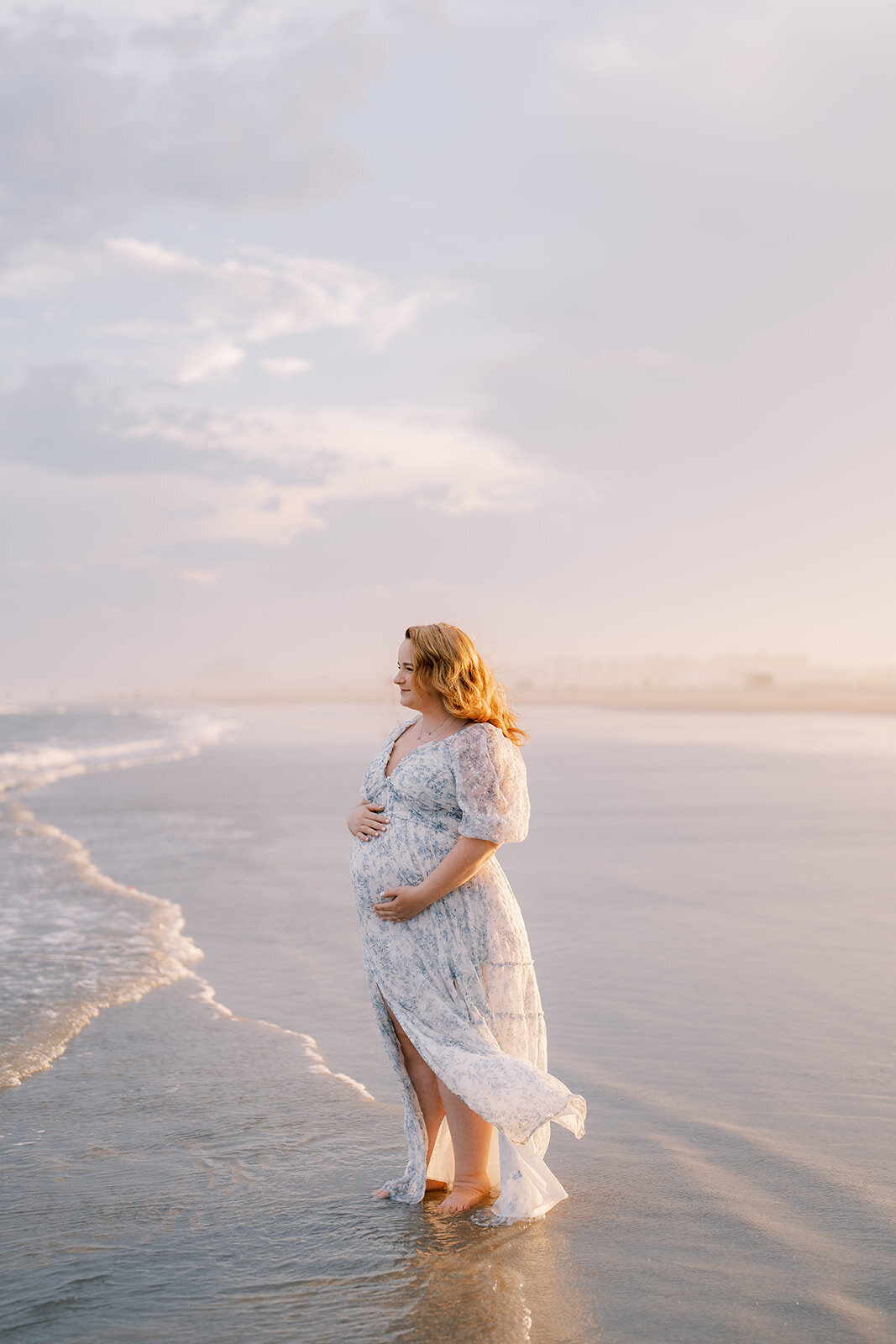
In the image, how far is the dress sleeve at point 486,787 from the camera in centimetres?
350

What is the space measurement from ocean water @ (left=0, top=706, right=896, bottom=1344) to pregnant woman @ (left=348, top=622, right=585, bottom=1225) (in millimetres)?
233

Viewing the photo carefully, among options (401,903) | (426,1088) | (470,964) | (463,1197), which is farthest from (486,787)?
(463,1197)

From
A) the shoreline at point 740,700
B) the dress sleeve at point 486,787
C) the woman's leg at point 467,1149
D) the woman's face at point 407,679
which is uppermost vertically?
the shoreline at point 740,700

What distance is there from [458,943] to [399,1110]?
4.25ft

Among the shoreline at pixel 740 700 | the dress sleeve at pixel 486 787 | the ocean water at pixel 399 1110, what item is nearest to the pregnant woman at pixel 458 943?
the dress sleeve at pixel 486 787

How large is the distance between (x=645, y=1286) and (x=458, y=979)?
3.30 ft

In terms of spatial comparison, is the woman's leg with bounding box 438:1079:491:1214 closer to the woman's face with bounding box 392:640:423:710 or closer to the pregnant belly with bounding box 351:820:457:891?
the pregnant belly with bounding box 351:820:457:891

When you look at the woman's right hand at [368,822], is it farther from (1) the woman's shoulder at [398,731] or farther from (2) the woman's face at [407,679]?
(2) the woman's face at [407,679]

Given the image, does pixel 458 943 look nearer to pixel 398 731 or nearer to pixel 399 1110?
pixel 398 731

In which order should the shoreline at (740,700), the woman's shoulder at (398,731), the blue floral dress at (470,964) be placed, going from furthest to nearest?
the shoreline at (740,700), the woman's shoulder at (398,731), the blue floral dress at (470,964)

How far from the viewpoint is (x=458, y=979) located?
3604 mm

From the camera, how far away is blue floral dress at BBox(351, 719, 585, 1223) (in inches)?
138

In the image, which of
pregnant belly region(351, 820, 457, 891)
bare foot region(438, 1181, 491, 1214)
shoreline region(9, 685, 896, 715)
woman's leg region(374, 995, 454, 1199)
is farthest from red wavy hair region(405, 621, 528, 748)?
shoreline region(9, 685, 896, 715)

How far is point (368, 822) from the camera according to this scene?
376cm
